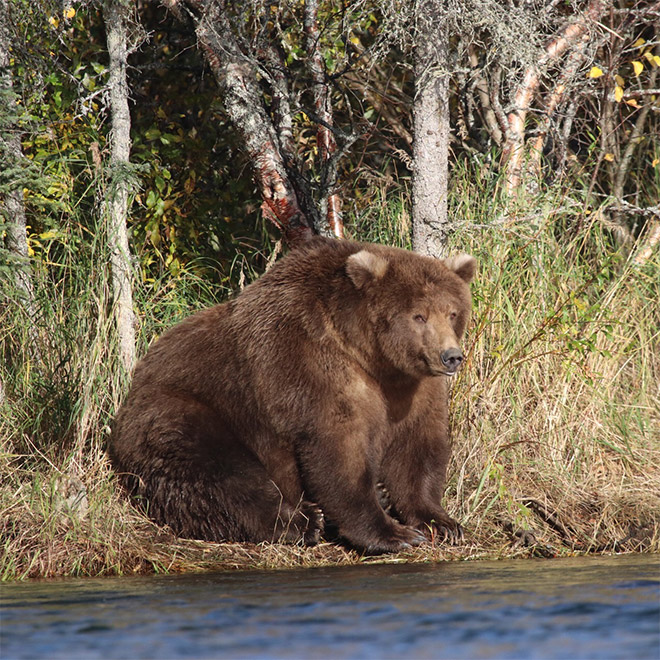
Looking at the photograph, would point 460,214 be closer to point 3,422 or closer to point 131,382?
point 131,382

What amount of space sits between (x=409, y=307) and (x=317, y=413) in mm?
802

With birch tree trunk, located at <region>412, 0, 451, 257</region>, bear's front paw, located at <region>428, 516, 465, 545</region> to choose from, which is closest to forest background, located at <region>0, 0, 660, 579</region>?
birch tree trunk, located at <region>412, 0, 451, 257</region>

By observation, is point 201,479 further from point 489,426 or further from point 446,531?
point 489,426

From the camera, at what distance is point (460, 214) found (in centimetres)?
821

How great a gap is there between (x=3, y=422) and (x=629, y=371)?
4.44 meters

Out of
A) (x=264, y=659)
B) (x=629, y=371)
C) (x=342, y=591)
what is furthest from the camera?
(x=629, y=371)

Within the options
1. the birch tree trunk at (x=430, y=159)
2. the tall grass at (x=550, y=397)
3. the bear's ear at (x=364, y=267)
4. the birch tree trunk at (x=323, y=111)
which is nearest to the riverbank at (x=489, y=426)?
the tall grass at (x=550, y=397)

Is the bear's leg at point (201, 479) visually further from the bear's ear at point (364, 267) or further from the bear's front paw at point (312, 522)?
the bear's ear at point (364, 267)

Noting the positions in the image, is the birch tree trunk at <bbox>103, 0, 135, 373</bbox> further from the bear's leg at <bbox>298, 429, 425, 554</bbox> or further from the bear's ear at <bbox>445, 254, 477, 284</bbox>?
the bear's ear at <bbox>445, 254, 477, 284</bbox>

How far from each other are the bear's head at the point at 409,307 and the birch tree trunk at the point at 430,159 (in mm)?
1112

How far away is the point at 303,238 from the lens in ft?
27.4

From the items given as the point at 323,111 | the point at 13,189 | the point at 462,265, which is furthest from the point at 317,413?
the point at 323,111

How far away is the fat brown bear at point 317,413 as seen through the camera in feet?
21.1

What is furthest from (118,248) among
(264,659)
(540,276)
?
(264,659)
